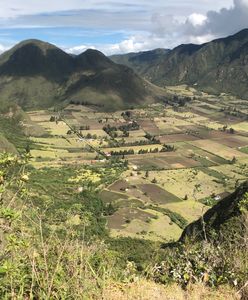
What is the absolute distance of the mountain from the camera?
13530mm

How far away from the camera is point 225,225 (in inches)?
1576

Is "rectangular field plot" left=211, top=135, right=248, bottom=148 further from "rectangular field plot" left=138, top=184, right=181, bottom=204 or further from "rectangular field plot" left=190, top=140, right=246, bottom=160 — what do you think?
"rectangular field plot" left=138, top=184, right=181, bottom=204

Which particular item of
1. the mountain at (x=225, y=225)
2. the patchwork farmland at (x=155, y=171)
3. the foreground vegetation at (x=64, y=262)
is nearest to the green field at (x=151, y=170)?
the patchwork farmland at (x=155, y=171)

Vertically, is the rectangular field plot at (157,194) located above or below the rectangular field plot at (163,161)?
below

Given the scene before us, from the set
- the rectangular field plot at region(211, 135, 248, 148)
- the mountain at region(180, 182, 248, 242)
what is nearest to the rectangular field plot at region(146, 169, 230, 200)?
the rectangular field plot at region(211, 135, 248, 148)

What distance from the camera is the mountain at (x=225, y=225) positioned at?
44.4 feet

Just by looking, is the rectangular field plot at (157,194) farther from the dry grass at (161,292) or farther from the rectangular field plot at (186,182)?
the dry grass at (161,292)

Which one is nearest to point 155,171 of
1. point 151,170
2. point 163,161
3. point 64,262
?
point 151,170

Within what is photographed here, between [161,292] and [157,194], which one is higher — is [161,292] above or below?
above

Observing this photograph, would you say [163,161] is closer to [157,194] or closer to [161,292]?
[157,194]

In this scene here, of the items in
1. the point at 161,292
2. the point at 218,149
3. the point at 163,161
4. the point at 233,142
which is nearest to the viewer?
the point at 161,292

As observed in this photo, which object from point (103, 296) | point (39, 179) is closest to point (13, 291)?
point (103, 296)

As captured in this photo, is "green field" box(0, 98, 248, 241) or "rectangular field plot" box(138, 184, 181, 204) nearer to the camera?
"green field" box(0, 98, 248, 241)

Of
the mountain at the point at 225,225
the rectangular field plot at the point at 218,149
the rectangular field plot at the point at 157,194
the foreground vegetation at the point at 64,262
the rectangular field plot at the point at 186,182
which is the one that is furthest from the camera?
the rectangular field plot at the point at 218,149
